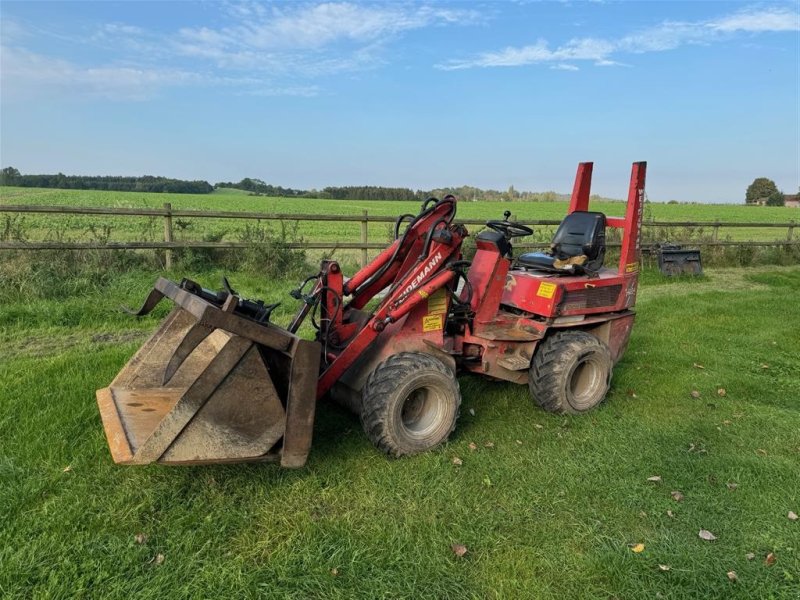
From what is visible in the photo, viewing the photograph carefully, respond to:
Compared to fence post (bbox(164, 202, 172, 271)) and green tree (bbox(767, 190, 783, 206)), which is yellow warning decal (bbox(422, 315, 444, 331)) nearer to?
Answer: fence post (bbox(164, 202, 172, 271))

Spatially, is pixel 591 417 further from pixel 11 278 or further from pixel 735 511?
pixel 11 278

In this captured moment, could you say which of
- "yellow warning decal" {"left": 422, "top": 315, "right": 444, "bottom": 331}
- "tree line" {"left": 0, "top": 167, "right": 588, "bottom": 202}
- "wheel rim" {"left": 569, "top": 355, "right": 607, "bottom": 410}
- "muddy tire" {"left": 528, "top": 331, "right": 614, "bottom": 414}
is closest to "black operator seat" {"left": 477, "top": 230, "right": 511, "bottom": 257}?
"yellow warning decal" {"left": 422, "top": 315, "right": 444, "bottom": 331}

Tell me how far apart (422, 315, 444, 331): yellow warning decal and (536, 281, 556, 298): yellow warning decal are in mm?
1074

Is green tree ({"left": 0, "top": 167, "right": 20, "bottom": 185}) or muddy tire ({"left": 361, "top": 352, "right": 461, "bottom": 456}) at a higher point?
green tree ({"left": 0, "top": 167, "right": 20, "bottom": 185})

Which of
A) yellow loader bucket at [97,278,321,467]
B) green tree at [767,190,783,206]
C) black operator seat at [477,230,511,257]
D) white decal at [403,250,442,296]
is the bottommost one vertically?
yellow loader bucket at [97,278,321,467]

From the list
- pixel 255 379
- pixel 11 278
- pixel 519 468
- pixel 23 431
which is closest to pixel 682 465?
pixel 519 468

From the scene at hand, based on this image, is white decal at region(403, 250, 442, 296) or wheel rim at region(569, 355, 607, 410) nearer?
white decal at region(403, 250, 442, 296)

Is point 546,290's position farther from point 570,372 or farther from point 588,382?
point 588,382

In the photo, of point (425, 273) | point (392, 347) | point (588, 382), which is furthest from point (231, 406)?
point (588, 382)

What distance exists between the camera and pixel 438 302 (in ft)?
14.7

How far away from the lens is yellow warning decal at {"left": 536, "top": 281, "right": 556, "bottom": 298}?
5.02 metres

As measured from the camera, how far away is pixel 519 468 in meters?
4.07

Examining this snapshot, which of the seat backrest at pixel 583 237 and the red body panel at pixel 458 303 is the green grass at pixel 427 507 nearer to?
the red body panel at pixel 458 303

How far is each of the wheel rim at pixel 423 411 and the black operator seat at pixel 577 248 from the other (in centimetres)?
197
